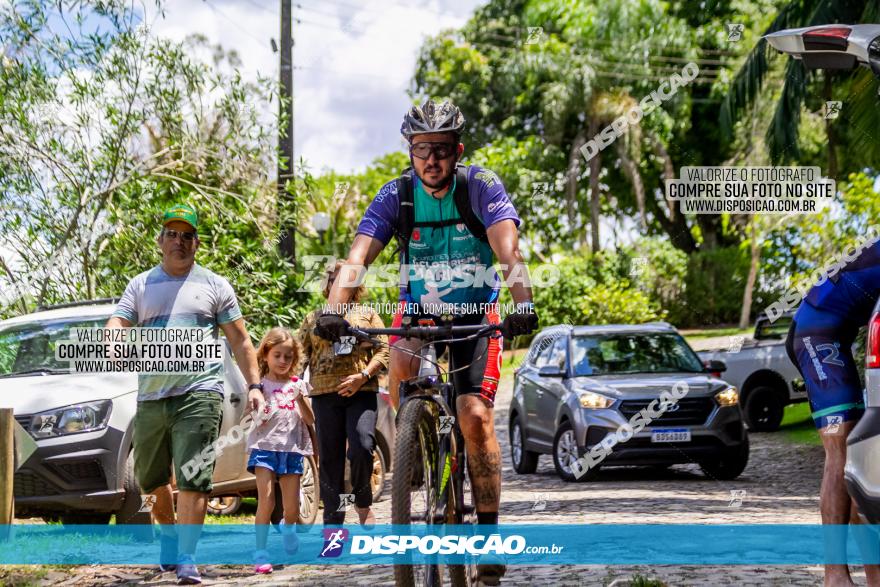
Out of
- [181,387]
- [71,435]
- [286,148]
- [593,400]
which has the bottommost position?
[71,435]

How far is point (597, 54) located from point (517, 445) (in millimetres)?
29465

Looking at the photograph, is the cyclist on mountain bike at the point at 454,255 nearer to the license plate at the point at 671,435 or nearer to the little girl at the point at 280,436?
the little girl at the point at 280,436

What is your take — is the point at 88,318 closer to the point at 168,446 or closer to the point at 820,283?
the point at 168,446

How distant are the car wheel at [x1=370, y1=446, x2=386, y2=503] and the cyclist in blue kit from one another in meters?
6.62

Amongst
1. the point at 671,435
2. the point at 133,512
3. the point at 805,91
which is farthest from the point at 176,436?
the point at 805,91

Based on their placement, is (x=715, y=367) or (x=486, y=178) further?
(x=715, y=367)

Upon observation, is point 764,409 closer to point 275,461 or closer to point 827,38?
point 275,461

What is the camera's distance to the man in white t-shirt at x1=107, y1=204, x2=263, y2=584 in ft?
25.1

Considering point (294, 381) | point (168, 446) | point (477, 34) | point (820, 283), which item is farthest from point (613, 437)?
point (477, 34)

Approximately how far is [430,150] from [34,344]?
5320 mm

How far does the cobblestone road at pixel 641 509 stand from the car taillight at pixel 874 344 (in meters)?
2.14

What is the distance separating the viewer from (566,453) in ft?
47.3

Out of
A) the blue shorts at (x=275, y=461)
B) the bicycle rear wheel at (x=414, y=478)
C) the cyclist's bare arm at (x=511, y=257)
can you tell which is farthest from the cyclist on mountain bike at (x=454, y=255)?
the blue shorts at (x=275, y=461)

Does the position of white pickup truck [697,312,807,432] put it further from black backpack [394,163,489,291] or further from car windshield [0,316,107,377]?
black backpack [394,163,489,291]
